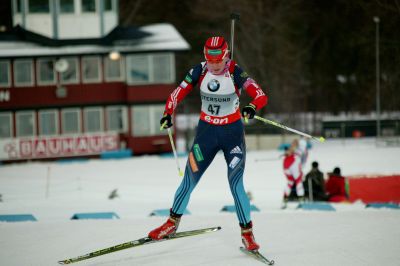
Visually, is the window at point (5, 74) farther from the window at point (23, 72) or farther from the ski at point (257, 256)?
the ski at point (257, 256)

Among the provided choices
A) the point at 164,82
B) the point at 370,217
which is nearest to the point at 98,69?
the point at 164,82

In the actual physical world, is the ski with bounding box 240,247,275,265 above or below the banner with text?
above

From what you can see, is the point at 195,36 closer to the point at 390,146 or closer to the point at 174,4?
the point at 174,4

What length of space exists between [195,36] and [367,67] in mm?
13651

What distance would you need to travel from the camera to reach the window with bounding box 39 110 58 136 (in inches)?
1350

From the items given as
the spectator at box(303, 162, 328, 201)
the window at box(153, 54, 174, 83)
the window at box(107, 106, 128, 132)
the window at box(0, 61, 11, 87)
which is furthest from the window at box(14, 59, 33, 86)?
the spectator at box(303, 162, 328, 201)

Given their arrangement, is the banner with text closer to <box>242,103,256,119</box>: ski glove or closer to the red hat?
the red hat

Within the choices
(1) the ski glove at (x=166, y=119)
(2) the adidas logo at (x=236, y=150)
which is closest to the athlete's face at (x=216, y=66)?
(1) the ski glove at (x=166, y=119)

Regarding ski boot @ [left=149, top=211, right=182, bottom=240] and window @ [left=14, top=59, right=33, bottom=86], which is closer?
ski boot @ [left=149, top=211, right=182, bottom=240]

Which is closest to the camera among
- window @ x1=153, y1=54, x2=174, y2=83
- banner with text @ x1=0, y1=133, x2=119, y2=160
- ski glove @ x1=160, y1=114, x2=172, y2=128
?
ski glove @ x1=160, y1=114, x2=172, y2=128

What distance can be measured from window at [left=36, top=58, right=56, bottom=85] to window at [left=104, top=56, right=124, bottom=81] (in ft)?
8.71

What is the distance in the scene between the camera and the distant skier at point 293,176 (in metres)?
15.6

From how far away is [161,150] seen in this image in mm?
34250

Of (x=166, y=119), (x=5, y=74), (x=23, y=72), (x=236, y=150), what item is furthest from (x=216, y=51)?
(x=5, y=74)
